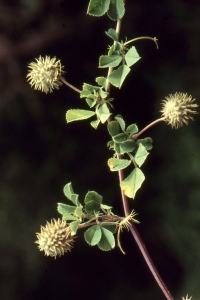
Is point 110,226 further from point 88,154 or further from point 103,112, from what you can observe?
point 88,154

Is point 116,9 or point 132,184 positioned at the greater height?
point 116,9

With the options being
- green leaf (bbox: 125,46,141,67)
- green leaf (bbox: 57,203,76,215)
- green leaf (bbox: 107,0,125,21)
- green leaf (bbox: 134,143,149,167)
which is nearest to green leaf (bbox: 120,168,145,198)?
green leaf (bbox: 134,143,149,167)

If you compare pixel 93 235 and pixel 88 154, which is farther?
pixel 88 154

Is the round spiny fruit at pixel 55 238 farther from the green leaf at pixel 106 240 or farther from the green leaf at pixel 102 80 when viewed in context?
the green leaf at pixel 102 80

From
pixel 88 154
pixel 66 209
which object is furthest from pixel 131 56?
pixel 88 154

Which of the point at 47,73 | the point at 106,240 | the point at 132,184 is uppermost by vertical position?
the point at 47,73

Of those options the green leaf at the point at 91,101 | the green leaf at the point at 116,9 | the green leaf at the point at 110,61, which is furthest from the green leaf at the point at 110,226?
the green leaf at the point at 116,9
